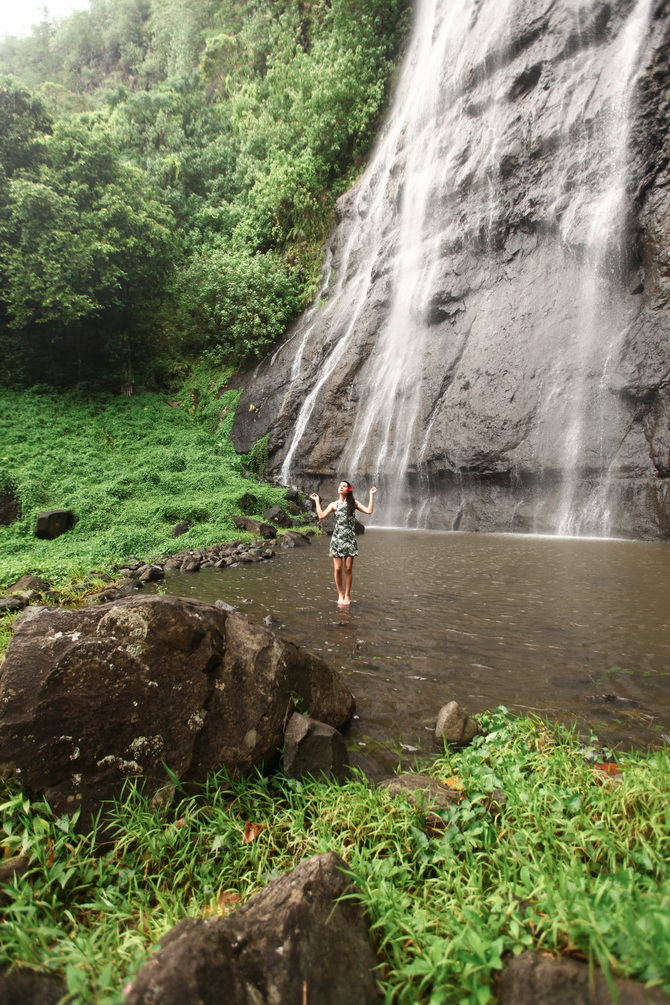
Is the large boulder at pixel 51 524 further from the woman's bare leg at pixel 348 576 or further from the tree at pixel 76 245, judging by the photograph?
the tree at pixel 76 245

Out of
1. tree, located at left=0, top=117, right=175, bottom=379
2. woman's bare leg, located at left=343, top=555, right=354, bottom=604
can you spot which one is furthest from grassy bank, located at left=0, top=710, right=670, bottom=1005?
tree, located at left=0, top=117, right=175, bottom=379

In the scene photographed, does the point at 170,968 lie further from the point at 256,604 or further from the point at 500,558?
the point at 500,558

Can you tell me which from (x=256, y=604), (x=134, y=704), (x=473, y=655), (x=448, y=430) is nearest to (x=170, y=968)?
(x=134, y=704)

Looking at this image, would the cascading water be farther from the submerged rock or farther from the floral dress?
the submerged rock

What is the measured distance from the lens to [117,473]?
15.5 meters

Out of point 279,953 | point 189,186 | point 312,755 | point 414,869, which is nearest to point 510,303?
point 312,755

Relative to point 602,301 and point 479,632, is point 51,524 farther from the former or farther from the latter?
point 602,301

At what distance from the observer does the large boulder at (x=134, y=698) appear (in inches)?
105

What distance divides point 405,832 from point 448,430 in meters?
14.7

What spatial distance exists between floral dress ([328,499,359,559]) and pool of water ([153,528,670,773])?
740 mm

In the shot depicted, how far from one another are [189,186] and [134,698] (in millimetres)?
34280

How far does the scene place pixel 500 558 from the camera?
10.2 m

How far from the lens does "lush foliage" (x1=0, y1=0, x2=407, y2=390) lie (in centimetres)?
1906

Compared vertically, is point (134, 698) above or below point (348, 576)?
above
